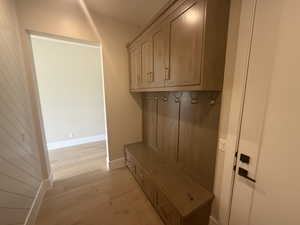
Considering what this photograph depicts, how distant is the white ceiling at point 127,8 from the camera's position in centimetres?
176

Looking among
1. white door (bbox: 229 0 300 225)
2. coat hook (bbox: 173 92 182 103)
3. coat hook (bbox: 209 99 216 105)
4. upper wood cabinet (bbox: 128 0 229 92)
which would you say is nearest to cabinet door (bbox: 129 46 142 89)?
upper wood cabinet (bbox: 128 0 229 92)

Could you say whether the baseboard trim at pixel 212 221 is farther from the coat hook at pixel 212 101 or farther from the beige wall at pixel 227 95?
the coat hook at pixel 212 101

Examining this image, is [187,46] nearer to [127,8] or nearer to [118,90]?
[127,8]

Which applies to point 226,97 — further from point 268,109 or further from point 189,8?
point 189,8

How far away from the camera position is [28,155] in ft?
5.32

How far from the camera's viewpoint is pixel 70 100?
3.77 meters

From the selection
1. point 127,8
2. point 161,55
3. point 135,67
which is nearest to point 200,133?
point 161,55

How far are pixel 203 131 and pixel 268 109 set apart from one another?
57cm

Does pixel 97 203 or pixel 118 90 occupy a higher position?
pixel 118 90

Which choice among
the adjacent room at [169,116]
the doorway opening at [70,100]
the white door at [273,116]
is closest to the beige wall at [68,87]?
the doorway opening at [70,100]

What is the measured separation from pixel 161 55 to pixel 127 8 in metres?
1.15

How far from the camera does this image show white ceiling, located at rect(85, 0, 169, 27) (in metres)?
1.76

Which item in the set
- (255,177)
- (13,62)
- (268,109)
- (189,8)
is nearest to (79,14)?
(13,62)

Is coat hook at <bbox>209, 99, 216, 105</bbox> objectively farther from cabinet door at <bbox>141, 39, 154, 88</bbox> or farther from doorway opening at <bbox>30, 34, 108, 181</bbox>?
doorway opening at <bbox>30, 34, 108, 181</bbox>
